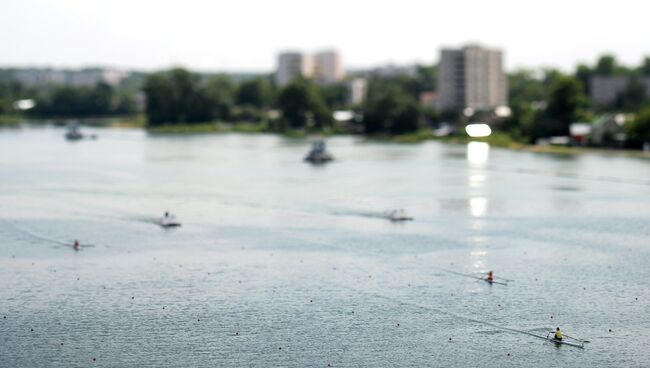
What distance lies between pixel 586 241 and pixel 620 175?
1605 inches

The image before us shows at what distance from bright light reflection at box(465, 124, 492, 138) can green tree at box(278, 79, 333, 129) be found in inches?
1424

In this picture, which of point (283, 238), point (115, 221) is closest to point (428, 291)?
point (283, 238)

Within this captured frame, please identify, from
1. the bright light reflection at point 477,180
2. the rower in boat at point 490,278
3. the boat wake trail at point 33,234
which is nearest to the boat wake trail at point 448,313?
the rower in boat at point 490,278

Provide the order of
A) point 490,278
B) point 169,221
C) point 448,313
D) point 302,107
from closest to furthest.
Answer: point 448,313
point 490,278
point 169,221
point 302,107

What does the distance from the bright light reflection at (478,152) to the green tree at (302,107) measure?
139 ft

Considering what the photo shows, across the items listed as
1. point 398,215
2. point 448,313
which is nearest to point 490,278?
point 448,313

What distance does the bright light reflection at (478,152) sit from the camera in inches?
4796

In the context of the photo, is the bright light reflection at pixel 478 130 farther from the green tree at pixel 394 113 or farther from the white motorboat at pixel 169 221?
the white motorboat at pixel 169 221

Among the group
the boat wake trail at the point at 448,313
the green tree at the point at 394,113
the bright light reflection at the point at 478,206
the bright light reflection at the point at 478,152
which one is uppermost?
the green tree at the point at 394,113

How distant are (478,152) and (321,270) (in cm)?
9050

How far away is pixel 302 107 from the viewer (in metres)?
191

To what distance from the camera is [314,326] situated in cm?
3931

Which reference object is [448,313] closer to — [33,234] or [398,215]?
[398,215]

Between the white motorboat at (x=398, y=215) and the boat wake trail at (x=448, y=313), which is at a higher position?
the white motorboat at (x=398, y=215)
